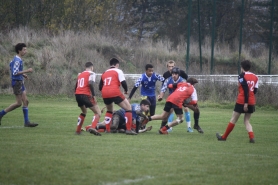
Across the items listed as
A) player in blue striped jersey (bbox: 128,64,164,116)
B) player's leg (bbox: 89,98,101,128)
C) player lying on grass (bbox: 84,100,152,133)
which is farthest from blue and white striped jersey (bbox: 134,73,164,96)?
player's leg (bbox: 89,98,101,128)

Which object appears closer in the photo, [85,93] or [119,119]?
[85,93]

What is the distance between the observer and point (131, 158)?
1009cm

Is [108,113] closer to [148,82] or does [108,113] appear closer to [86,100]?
[86,100]

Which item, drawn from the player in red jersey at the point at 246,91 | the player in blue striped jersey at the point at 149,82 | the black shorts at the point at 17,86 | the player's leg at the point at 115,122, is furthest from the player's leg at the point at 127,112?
the black shorts at the point at 17,86

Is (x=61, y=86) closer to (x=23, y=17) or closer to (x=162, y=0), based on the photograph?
(x=23, y=17)

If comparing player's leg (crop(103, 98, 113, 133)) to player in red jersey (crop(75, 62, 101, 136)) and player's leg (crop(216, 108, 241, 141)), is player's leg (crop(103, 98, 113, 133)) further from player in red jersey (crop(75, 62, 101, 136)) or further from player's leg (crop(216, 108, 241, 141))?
player's leg (crop(216, 108, 241, 141))

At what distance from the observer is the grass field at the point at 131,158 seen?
8.25 m

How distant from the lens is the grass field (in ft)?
27.1

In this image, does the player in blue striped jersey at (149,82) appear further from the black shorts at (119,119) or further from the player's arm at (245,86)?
the player's arm at (245,86)

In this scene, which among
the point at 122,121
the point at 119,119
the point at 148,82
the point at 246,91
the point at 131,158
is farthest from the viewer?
the point at 148,82

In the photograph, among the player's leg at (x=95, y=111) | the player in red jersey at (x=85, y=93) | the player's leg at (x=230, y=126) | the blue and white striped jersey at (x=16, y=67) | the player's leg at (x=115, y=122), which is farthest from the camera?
the blue and white striped jersey at (x=16, y=67)

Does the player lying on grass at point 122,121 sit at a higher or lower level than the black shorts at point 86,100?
lower

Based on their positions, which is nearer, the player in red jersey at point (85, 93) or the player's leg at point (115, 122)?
the player in red jersey at point (85, 93)

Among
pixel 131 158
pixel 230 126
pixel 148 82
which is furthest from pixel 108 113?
pixel 131 158
